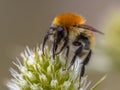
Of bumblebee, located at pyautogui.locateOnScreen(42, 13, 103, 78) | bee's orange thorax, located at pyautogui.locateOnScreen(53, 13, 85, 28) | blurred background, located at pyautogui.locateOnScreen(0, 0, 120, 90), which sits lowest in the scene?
bumblebee, located at pyautogui.locateOnScreen(42, 13, 103, 78)

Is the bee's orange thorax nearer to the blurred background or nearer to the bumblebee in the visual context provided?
the bumblebee

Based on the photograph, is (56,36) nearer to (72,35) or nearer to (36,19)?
(72,35)

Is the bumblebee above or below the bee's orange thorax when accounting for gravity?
below

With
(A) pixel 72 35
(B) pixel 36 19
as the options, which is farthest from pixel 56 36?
(B) pixel 36 19

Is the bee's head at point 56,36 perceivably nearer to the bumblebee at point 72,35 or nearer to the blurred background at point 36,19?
the bumblebee at point 72,35

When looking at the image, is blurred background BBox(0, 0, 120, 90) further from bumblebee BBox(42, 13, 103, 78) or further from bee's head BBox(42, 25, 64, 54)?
bee's head BBox(42, 25, 64, 54)

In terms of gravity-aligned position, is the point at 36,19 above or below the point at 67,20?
above

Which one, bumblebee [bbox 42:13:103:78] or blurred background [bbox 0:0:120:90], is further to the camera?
blurred background [bbox 0:0:120:90]

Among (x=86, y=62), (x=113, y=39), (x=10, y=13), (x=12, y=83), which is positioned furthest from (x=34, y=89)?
(x=10, y=13)

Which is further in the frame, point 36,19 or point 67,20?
point 36,19

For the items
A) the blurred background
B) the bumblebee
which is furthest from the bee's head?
the blurred background

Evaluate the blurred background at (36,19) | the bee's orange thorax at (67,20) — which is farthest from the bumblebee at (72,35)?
the blurred background at (36,19)
